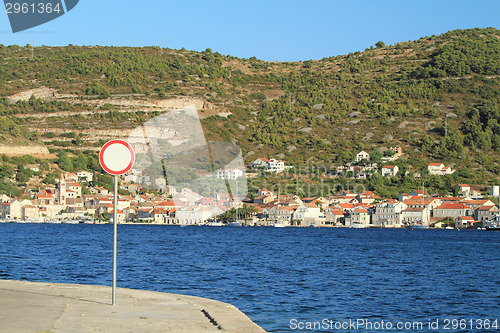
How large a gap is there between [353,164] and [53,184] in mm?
61596

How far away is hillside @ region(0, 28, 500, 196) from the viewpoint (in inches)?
5458

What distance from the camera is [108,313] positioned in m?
10.4

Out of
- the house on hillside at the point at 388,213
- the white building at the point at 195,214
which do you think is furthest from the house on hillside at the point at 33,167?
the house on hillside at the point at 388,213

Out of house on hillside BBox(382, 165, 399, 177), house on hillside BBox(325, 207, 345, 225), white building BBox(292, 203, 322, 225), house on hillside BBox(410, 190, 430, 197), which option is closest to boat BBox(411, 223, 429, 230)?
house on hillside BBox(410, 190, 430, 197)

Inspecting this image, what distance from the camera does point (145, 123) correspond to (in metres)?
161

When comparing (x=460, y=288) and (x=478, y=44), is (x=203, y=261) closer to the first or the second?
(x=460, y=288)

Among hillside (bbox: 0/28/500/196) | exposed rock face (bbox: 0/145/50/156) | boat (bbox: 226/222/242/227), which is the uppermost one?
hillside (bbox: 0/28/500/196)

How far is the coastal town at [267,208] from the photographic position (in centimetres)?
11119

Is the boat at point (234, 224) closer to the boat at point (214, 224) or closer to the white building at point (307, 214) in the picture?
the boat at point (214, 224)

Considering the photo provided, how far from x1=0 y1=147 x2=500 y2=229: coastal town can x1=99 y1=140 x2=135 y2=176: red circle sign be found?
93.1 m

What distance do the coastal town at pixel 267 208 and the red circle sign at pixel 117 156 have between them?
306ft

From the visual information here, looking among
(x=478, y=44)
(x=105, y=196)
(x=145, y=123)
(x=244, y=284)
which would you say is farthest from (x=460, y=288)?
(x=478, y=44)

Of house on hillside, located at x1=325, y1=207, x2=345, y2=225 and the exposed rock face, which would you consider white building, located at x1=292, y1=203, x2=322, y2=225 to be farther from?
the exposed rock face

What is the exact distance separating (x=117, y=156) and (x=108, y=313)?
2.63 metres
